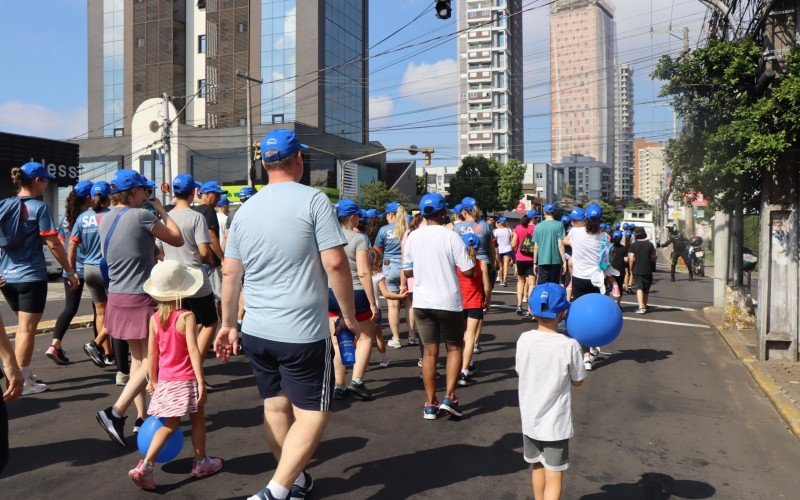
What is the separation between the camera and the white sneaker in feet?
21.0

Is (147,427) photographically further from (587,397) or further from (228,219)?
(228,219)

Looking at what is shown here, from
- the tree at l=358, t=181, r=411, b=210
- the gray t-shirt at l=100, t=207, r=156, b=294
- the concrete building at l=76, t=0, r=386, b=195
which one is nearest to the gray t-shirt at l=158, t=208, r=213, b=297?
the gray t-shirt at l=100, t=207, r=156, b=294

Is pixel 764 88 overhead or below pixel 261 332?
overhead

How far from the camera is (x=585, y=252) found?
837 centimetres

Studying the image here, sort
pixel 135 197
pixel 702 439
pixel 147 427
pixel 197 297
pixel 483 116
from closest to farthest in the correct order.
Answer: pixel 147 427 < pixel 135 197 < pixel 702 439 < pixel 197 297 < pixel 483 116

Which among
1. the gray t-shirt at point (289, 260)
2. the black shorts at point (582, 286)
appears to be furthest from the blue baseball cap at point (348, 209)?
the black shorts at point (582, 286)

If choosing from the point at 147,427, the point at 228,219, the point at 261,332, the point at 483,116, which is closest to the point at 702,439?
the point at 261,332

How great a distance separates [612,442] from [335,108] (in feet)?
165

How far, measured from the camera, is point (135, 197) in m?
5.01

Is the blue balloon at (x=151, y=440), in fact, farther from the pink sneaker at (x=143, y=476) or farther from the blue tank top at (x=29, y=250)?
the blue tank top at (x=29, y=250)

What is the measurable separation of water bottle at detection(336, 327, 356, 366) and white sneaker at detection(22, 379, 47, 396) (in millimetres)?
3054

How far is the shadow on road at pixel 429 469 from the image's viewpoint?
422 cm

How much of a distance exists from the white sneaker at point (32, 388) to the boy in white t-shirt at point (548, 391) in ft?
16.5

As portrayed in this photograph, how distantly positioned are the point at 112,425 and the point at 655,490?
3789mm
